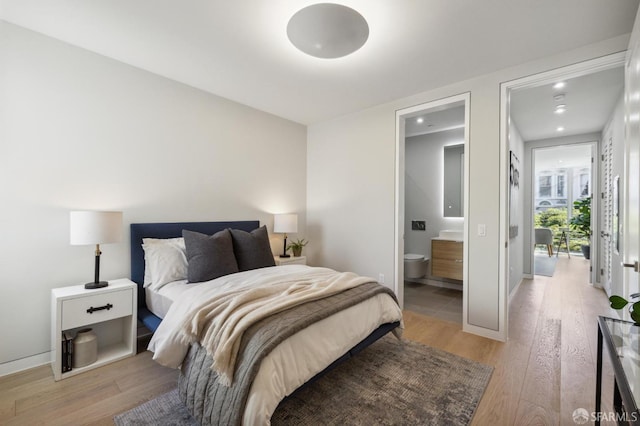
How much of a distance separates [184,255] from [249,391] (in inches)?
68.2

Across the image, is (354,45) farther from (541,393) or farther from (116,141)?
(541,393)

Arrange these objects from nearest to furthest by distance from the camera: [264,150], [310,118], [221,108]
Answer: [221,108], [264,150], [310,118]

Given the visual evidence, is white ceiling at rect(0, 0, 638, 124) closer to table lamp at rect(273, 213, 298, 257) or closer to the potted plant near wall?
table lamp at rect(273, 213, 298, 257)

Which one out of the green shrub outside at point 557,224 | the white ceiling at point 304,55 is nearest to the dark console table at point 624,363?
the white ceiling at point 304,55

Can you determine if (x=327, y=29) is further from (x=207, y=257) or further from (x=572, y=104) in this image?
(x=572, y=104)

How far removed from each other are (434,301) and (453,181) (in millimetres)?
2078

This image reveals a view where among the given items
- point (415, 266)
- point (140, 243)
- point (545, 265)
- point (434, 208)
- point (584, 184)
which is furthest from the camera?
point (584, 184)

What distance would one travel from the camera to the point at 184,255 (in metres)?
2.78

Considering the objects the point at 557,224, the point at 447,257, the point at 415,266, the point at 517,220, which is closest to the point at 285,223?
the point at 415,266

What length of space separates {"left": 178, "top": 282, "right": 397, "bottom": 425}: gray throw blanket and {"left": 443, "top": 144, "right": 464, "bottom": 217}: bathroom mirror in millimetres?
3704

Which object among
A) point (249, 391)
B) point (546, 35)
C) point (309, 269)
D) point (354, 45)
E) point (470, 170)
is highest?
point (546, 35)

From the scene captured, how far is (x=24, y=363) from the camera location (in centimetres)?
227

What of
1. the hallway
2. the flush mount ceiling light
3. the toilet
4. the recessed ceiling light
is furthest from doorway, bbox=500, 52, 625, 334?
the flush mount ceiling light

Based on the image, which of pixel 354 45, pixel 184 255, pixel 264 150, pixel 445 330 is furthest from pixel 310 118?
pixel 445 330
